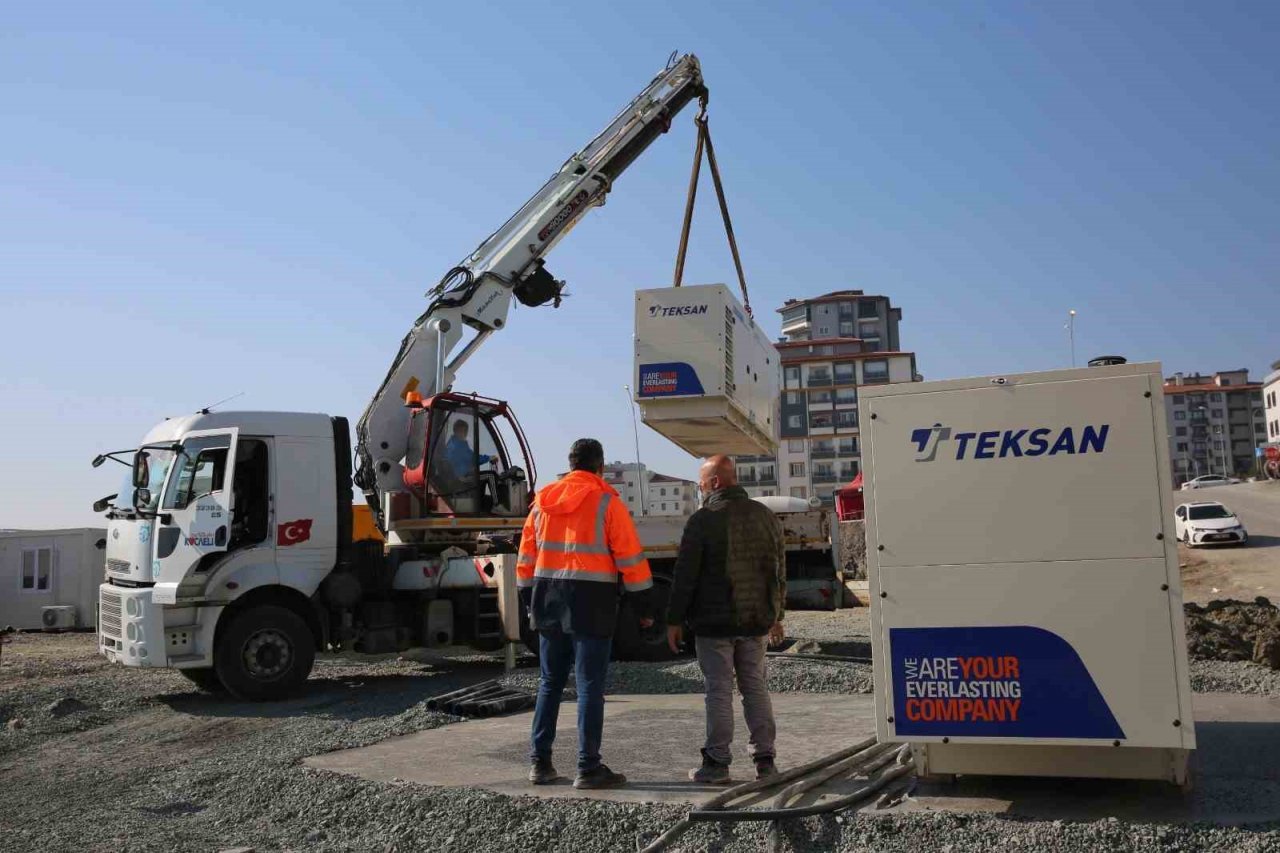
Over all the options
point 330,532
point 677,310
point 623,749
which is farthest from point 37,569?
point 623,749

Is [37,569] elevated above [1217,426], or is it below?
below

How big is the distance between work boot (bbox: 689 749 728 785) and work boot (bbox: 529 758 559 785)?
0.80 m

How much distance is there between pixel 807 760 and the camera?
6.68m

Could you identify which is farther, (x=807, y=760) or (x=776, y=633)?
(x=807, y=760)

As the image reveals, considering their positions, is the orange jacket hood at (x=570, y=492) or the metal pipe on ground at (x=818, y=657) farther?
the metal pipe on ground at (x=818, y=657)

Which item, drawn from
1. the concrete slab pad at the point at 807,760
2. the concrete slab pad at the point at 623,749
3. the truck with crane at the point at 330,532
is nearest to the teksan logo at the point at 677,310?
the truck with crane at the point at 330,532

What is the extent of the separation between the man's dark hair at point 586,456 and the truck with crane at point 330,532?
5.23m

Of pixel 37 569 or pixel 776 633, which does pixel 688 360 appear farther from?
pixel 37 569

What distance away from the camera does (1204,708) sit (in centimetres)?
839

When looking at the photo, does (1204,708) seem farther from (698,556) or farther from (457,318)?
(457,318)

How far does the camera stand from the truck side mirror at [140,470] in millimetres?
11656

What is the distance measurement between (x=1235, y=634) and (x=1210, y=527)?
79.9ft

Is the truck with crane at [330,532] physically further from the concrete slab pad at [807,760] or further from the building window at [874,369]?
the building window at [874,369]

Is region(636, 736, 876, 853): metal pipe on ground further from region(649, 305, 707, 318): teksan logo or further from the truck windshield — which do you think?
the truck windshield
